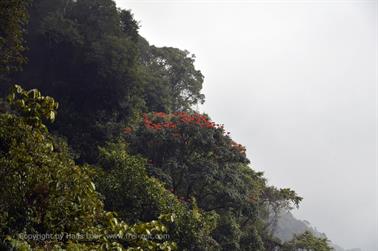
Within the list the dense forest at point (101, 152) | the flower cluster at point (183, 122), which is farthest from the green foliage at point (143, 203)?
the flower cluster at point (183, 122)

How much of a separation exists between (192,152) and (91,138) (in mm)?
6046

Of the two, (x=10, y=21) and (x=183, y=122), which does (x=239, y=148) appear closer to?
(x=183, y=122)

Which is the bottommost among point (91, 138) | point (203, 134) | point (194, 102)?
point (91, 138)

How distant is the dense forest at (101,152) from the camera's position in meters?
6.31

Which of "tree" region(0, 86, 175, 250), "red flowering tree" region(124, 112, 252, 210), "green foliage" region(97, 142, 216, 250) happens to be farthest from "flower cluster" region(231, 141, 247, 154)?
"tree" region(0, 86, 175, 250)

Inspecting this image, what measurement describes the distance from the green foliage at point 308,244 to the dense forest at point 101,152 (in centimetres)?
10

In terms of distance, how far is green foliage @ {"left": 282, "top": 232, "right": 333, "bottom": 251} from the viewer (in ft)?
85.9

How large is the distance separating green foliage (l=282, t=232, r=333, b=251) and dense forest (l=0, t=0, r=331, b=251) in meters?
0.10

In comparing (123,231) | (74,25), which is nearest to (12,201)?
(123,231)

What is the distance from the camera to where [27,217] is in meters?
6.32

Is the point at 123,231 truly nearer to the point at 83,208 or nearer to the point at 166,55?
the point at 83,208

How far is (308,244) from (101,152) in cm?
1768

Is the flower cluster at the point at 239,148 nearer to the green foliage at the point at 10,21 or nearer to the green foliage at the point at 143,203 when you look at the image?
the green foliage at the point at 143,203

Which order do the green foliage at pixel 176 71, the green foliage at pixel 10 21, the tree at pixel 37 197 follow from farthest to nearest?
the green foliage at pixel 176 71 < the green foliage at pixel 10 21 < the tree at pixel 37 197
